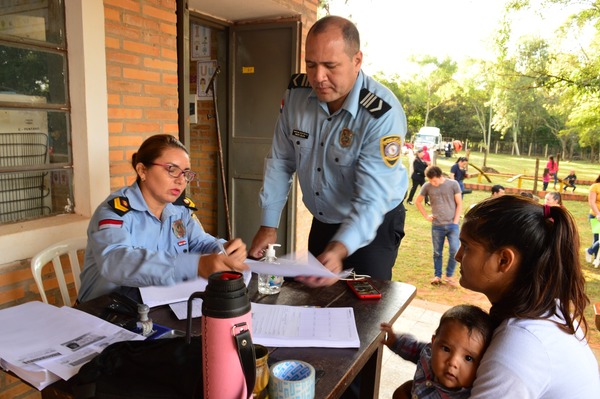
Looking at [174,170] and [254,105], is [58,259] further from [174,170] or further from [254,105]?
[254,105]

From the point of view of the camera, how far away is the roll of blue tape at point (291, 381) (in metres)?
0.98

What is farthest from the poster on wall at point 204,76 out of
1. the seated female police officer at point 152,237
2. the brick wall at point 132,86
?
the seated female police officer at point 152,237

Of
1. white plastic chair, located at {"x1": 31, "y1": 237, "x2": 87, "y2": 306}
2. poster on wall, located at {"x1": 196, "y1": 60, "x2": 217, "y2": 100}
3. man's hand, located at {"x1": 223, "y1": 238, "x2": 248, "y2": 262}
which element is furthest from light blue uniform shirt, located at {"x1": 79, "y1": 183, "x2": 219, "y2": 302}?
poster on wall, located at {"x1": 196, "y1": 60, "x2": 217, "y2": 100}

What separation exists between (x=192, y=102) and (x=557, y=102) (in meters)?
8.09

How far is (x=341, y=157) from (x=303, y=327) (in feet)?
3.00

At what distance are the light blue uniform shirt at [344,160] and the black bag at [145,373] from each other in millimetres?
939

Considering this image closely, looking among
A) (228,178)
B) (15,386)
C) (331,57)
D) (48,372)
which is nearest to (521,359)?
A: (48,372)

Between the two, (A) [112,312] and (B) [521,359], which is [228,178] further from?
(B) [521,359]


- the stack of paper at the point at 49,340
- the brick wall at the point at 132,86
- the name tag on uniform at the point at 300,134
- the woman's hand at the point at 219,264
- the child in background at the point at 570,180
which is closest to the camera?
the stack of paper at the point at 49,340

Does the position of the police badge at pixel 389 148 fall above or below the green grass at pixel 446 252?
above

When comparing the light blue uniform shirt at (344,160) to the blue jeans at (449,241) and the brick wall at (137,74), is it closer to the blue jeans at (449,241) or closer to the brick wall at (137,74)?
the brick wall at (137,74)

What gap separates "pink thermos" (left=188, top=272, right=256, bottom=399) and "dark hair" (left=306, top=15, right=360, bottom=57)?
127 centimetres

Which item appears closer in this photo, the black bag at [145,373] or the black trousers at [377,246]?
the black bag at [145,373]

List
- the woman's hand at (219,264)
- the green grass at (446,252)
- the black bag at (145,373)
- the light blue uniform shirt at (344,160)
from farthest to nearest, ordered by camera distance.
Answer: the green grass at (446,252), the light blue uniform shirt at (344,160), the woman's hand at (219,264), the black bag at (145,373)
